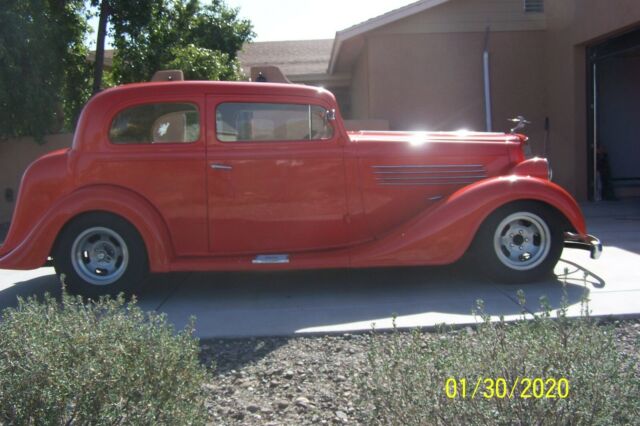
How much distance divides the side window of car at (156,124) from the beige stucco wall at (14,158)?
7653mm

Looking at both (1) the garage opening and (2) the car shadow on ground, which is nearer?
(2) the car shadow on ground

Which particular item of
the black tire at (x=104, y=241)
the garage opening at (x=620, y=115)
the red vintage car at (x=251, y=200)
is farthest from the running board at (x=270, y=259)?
the garage opening at (x=620, y=115)

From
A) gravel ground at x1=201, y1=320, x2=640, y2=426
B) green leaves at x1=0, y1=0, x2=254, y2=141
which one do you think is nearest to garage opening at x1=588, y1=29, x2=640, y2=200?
green leaves at x1=0, y1=0, x2=254, y2=141

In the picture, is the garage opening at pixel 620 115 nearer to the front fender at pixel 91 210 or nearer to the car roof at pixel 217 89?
the car roof at pixel 217 89

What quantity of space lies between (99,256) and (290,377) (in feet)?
8.90

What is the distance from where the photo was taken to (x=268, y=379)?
4.07 meters

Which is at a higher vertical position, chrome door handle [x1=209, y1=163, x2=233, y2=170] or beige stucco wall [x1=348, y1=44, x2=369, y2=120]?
beige stucco wall [x1=348, y1=44, x2=369, y2=120]

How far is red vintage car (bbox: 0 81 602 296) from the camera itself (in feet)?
19.3

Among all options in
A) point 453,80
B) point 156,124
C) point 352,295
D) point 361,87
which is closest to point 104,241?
point 156,124

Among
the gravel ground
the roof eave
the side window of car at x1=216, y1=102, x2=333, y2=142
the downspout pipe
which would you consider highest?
the roof eave

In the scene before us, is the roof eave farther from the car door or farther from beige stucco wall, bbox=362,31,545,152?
the car door

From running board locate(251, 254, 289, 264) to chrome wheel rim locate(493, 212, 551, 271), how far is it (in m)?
1.95

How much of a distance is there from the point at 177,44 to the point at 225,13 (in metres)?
3.97
